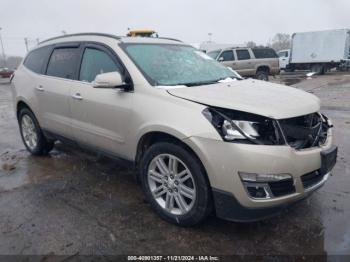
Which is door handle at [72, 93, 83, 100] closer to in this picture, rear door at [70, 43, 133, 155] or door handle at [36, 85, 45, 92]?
rear door at [70, 43, 133, 155]

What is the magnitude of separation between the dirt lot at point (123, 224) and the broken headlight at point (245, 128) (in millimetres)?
940

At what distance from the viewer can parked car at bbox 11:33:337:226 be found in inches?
106

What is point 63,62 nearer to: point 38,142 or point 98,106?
point 98,106

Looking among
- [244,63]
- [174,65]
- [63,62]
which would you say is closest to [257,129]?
[174,65]

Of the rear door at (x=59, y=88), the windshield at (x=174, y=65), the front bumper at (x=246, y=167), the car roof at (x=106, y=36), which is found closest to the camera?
the front bumper at (x=246, y=167)

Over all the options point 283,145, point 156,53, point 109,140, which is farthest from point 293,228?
point 156,53

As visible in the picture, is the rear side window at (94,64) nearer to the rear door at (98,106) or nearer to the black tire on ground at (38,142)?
the rear door at (98,106)

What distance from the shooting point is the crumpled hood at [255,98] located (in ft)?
9.09

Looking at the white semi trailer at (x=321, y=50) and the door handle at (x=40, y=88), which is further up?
the door handle at (x=40, y=88)

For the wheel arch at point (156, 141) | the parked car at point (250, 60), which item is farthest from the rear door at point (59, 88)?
the parked car at point (250, 60)

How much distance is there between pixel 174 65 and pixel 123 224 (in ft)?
6.07

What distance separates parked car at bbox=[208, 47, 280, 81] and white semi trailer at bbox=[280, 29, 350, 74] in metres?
10.4

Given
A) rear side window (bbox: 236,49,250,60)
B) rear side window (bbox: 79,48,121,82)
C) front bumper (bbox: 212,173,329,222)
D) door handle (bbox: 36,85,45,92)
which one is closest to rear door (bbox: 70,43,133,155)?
rear side window (bbox: 79,48,121,82)

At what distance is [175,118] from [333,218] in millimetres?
1887
